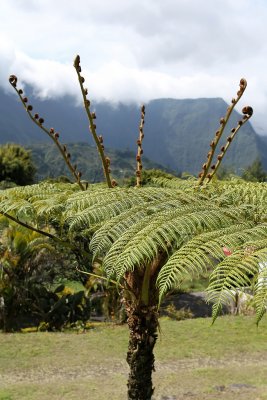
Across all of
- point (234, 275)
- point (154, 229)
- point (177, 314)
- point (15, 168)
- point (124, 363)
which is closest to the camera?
point (234, 275)

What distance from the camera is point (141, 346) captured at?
455 centimetres

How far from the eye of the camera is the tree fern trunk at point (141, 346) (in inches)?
176

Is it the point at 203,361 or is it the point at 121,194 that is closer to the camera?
the point at 121,194

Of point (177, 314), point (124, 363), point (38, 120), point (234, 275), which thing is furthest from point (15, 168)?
point (234, 275)

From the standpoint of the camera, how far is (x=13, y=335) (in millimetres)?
10297

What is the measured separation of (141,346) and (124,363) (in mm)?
4172

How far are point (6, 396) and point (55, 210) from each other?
4.15 meters

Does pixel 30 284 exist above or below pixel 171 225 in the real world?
below

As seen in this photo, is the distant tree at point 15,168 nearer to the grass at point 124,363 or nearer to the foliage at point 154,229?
the grass at point 124,363

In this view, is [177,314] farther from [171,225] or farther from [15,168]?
[15,168]

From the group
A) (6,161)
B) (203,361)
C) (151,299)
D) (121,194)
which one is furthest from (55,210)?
(6,161)

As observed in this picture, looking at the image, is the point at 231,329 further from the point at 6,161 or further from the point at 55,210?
the point at 6,161

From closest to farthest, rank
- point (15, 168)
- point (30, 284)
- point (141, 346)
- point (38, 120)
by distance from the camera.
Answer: point (38, 120) < point (141, 346) < point (30, 284) < point (15, 168)

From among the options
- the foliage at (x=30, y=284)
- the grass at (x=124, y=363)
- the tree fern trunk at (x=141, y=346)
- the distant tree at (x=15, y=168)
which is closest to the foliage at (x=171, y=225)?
the tree fern trunk at (x=141, y=346)
